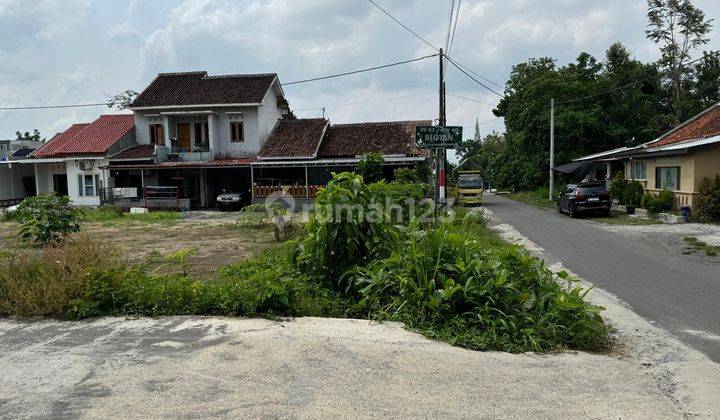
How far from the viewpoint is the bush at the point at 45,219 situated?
1196 centimetres

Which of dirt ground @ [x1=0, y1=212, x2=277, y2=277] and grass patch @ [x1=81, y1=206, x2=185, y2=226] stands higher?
grass patch @ [x1=81, y1=206, x2=185, y2=226]

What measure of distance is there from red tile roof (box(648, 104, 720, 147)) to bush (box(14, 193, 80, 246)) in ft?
72.3

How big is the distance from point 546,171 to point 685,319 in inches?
1456

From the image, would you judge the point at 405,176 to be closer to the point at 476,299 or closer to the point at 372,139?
the point at 372,139

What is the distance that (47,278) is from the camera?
625 cm

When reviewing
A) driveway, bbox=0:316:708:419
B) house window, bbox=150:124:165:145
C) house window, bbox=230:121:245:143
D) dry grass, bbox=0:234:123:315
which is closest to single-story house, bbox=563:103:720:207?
driveway, bbox=0:316:708:419

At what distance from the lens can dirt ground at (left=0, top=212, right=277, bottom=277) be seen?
36.6ft

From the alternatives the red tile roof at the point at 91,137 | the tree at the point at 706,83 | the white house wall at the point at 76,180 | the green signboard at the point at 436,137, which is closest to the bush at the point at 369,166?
the green signboard at the point at 436,137

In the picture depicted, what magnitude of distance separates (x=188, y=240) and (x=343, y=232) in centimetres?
987

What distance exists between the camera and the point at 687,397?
4199mm

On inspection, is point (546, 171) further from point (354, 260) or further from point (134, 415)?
point (134, 415)

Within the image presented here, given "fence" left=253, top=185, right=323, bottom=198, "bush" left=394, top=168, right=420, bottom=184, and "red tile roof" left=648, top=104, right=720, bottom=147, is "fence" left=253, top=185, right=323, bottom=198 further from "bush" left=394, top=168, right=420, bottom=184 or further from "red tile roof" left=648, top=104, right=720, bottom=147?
"red tile roof" left=648, top=104, right=720, bottom=147

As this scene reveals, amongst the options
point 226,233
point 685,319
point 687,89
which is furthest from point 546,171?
point 685,319

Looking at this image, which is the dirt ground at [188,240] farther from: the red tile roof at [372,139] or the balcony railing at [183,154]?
the red tile roof at [372,139]
